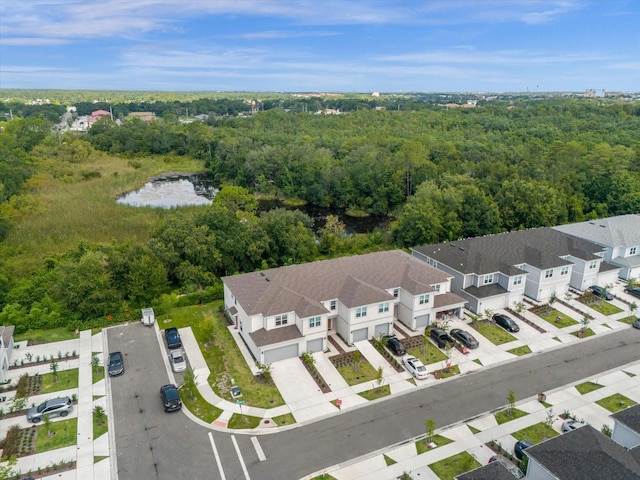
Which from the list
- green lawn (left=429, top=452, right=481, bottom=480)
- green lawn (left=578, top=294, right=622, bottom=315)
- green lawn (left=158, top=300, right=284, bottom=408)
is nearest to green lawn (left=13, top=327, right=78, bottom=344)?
green lawn (left=158, top=300, right=284, bottom=408)

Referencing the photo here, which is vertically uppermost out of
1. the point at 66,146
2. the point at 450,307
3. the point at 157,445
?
the point at 66,146

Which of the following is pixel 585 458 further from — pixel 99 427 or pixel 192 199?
pixel 192 199

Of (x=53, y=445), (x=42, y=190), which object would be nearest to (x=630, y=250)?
(x=53, y=445)

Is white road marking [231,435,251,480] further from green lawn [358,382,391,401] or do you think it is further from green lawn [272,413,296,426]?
green lawn [358,382,391,401]

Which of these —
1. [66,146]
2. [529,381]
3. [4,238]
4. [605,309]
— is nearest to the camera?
[529,381]

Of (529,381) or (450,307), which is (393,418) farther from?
(450,307)
